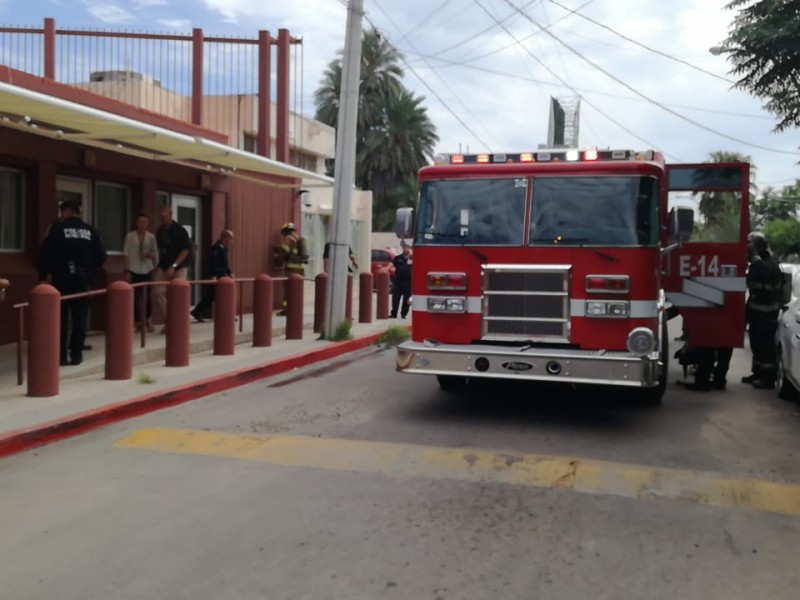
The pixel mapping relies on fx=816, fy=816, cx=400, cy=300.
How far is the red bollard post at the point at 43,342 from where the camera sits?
7.61 meters

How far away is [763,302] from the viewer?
31.3 feet

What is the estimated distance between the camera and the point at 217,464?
6215 mm

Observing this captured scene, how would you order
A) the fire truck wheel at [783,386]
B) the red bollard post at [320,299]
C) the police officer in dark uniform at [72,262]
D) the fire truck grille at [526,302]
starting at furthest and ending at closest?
the red bollard post at [320,299] < the police officer in dark uniform at [72,262] < the fire truck wheel at [783,386] < the fire truck grille at [526,302]

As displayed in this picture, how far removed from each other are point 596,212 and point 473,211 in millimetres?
1142

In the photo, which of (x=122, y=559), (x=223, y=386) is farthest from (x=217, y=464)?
(x=223, y=386)

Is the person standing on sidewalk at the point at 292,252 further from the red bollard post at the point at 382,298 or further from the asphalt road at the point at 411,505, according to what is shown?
the asphalt road at the point at 411,505

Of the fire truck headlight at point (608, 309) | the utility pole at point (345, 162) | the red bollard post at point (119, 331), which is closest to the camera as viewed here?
the fire truck headlight at point (608, 309)

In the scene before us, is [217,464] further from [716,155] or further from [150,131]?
[716,155]

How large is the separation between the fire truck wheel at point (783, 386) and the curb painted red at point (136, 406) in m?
5.97

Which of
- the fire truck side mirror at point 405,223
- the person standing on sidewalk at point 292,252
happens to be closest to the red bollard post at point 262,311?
the person standing on sidewalk at point 292,252

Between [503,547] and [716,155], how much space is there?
5357 centimetres

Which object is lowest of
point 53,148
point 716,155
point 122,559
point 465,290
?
point 122,559

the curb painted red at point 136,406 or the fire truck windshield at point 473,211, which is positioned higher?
the fire truck windshield at point 473,211

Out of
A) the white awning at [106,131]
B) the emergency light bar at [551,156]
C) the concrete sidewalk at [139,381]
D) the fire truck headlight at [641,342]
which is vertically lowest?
the concrete sidewalk at [139,381]
